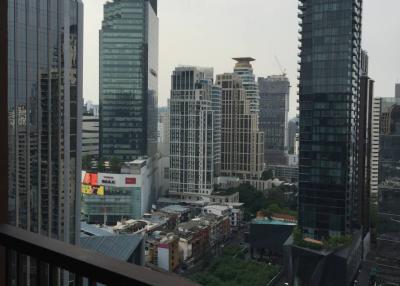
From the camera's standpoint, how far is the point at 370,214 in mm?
5270

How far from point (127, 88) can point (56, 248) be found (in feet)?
51.2

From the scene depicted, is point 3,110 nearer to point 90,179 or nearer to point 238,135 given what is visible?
point 90,179

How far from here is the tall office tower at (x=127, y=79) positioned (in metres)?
14.9

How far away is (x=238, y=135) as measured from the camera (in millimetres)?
12258

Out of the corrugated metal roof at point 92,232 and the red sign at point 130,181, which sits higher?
the red sign at point 130,181

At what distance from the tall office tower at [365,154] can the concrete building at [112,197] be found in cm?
654

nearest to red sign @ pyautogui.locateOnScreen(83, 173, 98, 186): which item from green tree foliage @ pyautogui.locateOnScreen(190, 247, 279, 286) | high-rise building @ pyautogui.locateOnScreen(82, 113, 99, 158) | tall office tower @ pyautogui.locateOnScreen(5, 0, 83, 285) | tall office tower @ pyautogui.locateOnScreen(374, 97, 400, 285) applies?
high-rise building @ pyautogui.locateOnScreen(82, 113, 99, 158)

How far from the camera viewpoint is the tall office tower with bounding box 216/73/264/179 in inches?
449

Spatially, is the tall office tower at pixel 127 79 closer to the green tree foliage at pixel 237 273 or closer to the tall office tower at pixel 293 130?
the tall office tower at pixel 293 130

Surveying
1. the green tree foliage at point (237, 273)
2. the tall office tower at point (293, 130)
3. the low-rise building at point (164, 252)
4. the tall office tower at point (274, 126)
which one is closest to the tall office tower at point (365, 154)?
the green tree foliage at point (237, 273)

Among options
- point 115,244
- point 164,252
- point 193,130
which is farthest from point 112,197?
point 115,244

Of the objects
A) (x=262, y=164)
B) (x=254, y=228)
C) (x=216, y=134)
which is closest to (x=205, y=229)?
(x=254, y=228)

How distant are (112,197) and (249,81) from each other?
4407mm

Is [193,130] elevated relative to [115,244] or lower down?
elevated
